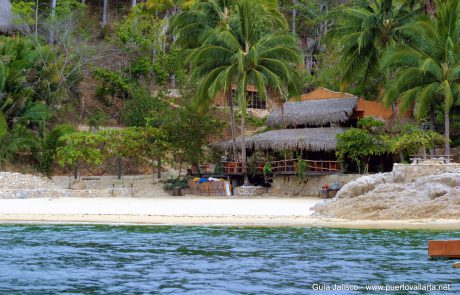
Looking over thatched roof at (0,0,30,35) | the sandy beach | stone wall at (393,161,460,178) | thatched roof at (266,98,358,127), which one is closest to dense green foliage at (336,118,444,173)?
thatched roof at (266,98,358,127)

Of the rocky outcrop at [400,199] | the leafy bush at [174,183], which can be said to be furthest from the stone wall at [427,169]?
the leafy bush at [174,183]

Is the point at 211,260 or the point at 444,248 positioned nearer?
the point at 444,248

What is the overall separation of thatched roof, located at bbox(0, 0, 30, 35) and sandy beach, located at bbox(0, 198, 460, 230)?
59.7ft

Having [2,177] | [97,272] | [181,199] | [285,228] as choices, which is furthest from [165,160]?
[97,272]

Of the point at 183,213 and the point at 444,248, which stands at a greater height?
the point at 183,213

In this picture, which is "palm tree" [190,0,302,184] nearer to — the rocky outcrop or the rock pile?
the rock pile

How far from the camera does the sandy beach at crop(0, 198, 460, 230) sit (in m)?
26.2

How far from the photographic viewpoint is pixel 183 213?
96.7ft

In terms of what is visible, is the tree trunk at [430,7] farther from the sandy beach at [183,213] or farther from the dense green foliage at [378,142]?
the sandy beach at [183,213]

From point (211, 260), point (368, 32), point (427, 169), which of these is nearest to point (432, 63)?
point (368, 32)

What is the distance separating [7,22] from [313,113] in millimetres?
19939

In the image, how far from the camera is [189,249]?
2059 cm

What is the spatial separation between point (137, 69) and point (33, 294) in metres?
38.4

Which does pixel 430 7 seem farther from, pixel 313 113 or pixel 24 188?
pixel 24 188
